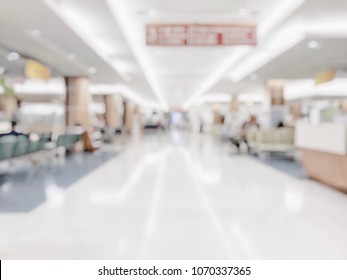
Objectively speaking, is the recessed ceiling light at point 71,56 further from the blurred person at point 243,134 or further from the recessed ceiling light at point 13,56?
the blurred person at point 243,134

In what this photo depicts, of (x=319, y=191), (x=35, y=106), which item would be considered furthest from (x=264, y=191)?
(x=35, y=106)

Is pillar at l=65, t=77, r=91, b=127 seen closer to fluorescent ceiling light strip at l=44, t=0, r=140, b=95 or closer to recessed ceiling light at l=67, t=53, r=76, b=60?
fluorescent ceiling light strip at l=44, t=0, r=140, b=95

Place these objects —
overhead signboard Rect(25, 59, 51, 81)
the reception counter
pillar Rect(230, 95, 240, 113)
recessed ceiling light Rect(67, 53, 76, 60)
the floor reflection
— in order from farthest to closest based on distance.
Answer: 1. pillar Rect(230, 95, 240, 113)
2. recessed ceiling light Rect(67, 53, 76, 60)
3. overhead signboard Rect(25, 59, 51, 81)
4. the reception counter
5. the floor reflection

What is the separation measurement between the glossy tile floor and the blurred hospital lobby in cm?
2

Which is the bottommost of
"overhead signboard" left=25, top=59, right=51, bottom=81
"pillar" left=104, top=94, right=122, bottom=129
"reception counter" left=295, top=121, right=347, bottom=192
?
"reception counter" left=295, top=121, right=347, bottom=192

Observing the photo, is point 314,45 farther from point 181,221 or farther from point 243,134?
point 181,221

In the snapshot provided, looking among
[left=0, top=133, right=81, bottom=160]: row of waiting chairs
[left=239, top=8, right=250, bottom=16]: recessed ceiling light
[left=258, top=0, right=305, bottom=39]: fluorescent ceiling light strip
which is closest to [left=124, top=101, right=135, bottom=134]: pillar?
[left=0, top=133, right=81, bottom=160]: row of waiting chairs

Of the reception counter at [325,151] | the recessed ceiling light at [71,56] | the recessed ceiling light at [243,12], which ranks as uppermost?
the recessed ceiling light at [243,12]

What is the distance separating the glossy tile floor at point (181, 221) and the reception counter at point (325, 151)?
0.74ft

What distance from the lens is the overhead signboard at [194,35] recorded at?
6.83 m

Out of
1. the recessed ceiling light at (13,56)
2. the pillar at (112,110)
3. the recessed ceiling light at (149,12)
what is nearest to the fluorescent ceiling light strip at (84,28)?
the recessed ceiling light at (149,12)

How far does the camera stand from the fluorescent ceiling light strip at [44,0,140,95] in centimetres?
665

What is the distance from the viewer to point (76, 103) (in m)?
14.0

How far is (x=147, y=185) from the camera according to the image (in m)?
6.91
